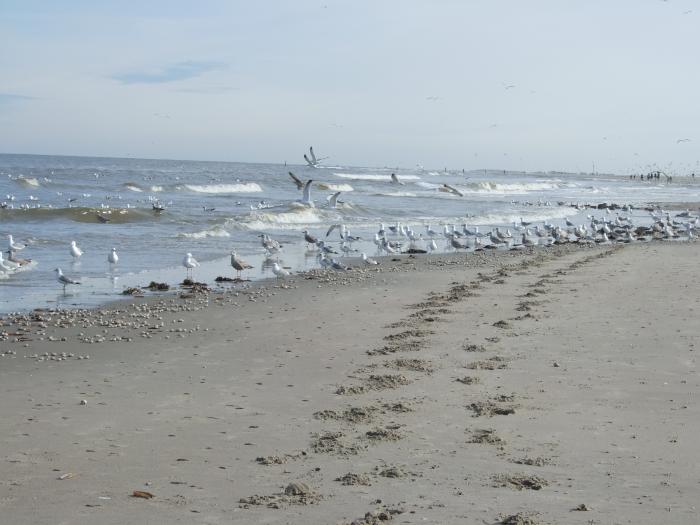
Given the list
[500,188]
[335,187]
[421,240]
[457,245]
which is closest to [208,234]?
[421,240]

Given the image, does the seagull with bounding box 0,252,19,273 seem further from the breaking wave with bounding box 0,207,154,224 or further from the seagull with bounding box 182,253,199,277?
the breaking wave with bounding box 0,207,154,224

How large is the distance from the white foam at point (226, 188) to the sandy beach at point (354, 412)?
43.9 metres

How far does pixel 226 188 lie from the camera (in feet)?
190

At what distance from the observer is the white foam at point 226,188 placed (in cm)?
5497

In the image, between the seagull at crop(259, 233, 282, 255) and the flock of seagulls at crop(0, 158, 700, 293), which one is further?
the seagull at crop(259, 233, 282, 255)

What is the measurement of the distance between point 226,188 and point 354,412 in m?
52.6

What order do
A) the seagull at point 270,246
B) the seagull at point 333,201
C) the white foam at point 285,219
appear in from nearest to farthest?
the seagull at point 270,246
the white foam at point 285,219
the seagull at point 333,201

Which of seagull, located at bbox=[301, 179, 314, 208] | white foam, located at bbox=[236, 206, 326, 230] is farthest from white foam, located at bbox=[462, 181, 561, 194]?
white foam, located at bbox=[236, 206, 326, 230]

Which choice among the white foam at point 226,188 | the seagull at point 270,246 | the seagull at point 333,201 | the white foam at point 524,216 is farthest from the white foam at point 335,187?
the seagull at point 270,246

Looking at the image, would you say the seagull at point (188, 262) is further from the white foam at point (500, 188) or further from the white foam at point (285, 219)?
the white foam at point (500, 188)

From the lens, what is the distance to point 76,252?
1683cm

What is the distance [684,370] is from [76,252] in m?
12.6

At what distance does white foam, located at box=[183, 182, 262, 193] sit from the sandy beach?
43943mm

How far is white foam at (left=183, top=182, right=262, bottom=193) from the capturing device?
180 feet
